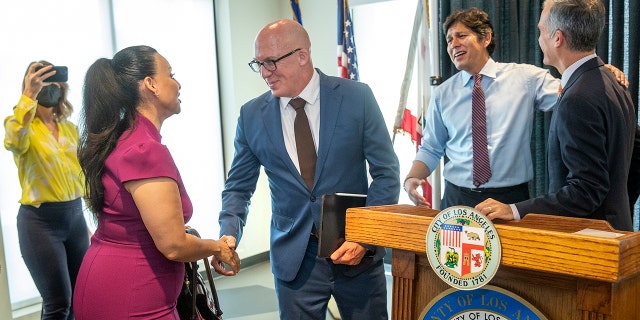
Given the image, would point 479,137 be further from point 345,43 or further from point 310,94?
point 345,43

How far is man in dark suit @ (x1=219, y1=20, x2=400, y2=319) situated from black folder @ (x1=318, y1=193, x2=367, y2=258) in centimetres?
31

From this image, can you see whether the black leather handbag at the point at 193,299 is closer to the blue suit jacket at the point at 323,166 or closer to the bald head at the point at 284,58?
the blue suit jacket at the point at 323,166

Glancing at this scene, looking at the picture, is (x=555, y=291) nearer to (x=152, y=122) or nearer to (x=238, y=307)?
(x=152, y=122)

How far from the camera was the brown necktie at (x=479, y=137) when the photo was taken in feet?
7.14

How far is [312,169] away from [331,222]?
42 centimetres

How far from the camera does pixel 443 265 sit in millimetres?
836

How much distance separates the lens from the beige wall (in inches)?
176

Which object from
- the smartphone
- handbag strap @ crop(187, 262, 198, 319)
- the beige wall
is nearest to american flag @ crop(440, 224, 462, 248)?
handbag strap @ crop(187, 262, 198, 319)

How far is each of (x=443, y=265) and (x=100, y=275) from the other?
973 millimetres

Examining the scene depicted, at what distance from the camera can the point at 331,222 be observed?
1320mm

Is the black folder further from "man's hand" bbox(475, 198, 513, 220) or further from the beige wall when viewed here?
the beige wall

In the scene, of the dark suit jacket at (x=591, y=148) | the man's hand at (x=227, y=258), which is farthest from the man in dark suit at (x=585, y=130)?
the man's hand at (x=227, y=258)

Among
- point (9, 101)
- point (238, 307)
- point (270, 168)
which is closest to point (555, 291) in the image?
point (270, 168)

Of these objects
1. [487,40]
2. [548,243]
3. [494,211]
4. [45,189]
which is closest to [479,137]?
[487,40]
